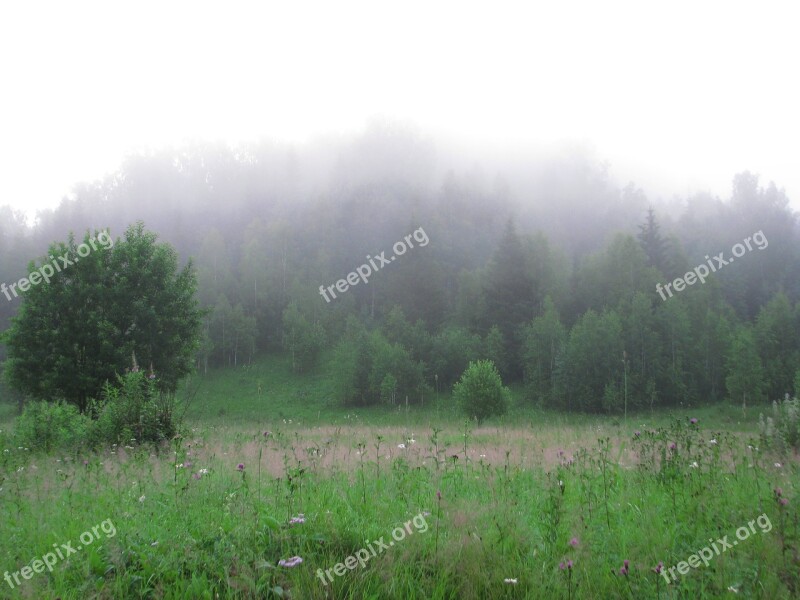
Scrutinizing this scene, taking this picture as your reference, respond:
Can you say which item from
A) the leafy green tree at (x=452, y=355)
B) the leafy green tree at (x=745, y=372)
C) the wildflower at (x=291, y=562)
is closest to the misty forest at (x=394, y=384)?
the wildflower at (x=291, y=562)

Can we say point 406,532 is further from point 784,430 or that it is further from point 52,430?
point 52,430

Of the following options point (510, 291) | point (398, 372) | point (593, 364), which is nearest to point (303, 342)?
point (398, 372)

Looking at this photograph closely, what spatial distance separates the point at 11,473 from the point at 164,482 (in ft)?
8.56

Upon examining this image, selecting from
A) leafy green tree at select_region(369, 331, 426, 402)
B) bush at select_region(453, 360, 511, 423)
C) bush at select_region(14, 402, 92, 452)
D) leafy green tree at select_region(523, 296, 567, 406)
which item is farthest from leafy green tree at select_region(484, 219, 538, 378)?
bush at select_region(14, 402, 92, 452)

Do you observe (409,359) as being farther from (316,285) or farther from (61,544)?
(61,544)

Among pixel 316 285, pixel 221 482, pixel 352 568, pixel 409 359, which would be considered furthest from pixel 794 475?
pixel 316 285

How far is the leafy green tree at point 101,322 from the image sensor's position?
22.1 metres

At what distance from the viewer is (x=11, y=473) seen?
6.49m

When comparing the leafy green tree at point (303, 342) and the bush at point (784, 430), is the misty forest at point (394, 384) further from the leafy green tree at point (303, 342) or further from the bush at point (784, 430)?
the leafy green tree at point (303, 342)

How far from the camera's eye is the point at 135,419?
9742 mm

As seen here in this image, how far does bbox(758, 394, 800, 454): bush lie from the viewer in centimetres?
734

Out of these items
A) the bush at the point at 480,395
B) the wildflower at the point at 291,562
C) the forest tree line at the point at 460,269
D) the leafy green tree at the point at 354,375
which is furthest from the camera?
the leafy green tree at the point at 354,375

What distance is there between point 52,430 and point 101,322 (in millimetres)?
13274

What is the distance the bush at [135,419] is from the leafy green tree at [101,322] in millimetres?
11895
